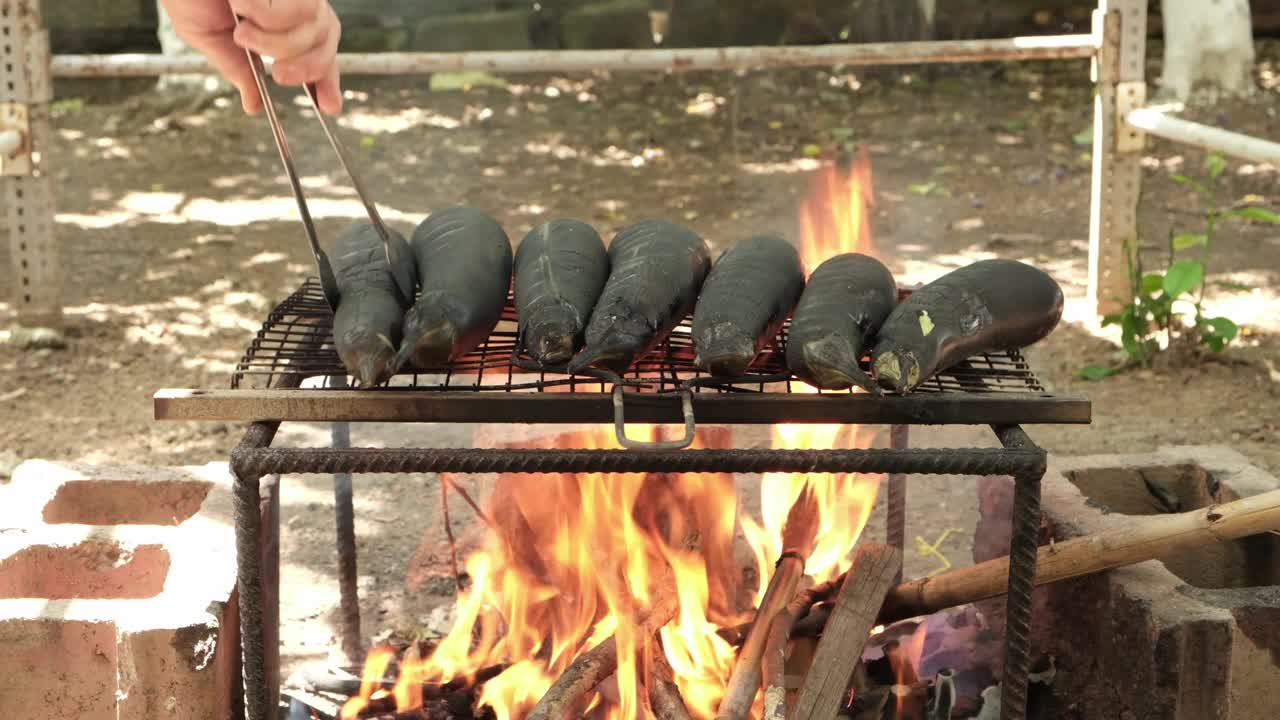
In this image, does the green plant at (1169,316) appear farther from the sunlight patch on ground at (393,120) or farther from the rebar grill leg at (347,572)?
the sunlight patch on ground at (393,120)

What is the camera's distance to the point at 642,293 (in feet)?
6.55

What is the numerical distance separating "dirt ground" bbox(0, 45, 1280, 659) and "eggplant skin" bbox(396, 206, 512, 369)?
1258mm

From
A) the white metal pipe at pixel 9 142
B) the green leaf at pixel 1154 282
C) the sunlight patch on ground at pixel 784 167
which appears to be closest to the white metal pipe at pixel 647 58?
the white metal pipe at pixel 9 142

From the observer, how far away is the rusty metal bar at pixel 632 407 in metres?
1.87

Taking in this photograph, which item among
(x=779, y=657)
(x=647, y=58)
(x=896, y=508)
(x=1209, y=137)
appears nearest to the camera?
(x=779, y=657)

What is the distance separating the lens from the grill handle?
1.77 meters

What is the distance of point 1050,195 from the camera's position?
22.4 ft

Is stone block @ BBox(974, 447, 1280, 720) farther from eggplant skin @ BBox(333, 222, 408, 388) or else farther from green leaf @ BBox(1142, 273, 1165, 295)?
green leaf @ BBox(1142, 273, 1165, 295)

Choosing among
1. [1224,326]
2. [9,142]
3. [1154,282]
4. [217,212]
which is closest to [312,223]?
[9,142]

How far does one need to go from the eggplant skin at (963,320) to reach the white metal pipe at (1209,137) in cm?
179

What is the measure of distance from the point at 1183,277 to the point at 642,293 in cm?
287

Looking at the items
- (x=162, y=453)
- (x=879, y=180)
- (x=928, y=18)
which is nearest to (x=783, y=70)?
(x=928, y=18)

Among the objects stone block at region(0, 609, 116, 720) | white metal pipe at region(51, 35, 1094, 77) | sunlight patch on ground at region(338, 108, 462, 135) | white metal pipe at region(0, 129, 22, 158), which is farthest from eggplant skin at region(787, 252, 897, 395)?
sunlight patch on ground at region(338, 108, 462, 135)

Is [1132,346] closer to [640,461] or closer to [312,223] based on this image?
[640,461]
